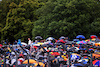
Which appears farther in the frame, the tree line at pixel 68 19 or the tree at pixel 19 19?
the tree at pixel 19 19

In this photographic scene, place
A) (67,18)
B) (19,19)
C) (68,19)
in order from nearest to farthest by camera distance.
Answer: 1. (68,19)
2. (67,18)
3. (19,19)

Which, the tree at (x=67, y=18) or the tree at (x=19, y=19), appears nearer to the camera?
the tree at (x=67, y=18)

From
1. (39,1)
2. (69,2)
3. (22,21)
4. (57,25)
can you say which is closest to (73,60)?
(57,25)

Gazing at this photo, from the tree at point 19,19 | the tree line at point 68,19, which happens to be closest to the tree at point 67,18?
the tree line at point 68,19

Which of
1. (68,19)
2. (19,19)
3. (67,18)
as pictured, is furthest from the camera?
(19,19)

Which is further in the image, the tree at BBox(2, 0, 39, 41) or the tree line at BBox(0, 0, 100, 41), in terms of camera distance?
the tree at BBox(2, 0, 39, 41)

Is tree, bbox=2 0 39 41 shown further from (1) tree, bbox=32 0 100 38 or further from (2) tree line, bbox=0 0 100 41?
(1) tree, bbox=32 0 100 38

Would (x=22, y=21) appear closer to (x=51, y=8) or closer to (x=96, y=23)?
(x=51, y=8)

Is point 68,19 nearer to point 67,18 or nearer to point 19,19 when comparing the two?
point 67,18

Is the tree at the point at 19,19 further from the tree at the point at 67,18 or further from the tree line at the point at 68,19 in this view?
the tree at the point at 67,18

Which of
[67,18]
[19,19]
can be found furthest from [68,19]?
[19,19]

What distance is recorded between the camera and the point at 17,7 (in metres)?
31.9

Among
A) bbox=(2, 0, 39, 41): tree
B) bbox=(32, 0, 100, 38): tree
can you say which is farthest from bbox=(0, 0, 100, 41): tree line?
bbox=(2, 0, 39, 41): tree

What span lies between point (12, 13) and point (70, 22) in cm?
1169
